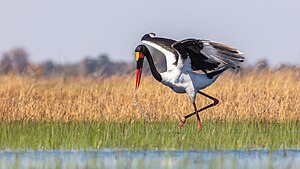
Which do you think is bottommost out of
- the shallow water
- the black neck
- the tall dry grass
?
the shallow water

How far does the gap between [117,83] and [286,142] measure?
6810 millimetres

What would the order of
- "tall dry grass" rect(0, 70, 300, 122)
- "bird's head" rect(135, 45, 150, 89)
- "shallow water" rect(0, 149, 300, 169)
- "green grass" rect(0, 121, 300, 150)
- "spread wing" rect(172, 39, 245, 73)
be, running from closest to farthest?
"shallow water" rect(0, 149, 300, 169) → "green grass" rect(0, 121, 300, 150) → "spread wing" rect(172, 39, 245, 73) → "bird's head" rect(135, 45, 150, 89) → "tall dry grass" rect(0, 70, 300, 122)

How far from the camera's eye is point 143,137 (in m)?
11.3

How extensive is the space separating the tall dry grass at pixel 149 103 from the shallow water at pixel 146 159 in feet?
12.5

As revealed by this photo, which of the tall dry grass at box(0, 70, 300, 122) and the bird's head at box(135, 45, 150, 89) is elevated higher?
the bird's head at box(135, 45, 150, 89)

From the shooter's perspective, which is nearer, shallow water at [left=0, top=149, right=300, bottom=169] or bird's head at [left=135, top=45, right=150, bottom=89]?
shallow water at [left=0, top=149, right=300, bottom=169]

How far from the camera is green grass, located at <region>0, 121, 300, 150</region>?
10688mm

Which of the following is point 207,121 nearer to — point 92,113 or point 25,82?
point 92,113

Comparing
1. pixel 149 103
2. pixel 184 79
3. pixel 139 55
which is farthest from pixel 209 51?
pixel 149 103

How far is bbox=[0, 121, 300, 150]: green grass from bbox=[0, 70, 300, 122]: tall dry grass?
149 centimetres

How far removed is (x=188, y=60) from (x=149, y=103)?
2.25 meters

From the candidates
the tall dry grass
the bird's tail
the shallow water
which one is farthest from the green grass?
the tall dry grass

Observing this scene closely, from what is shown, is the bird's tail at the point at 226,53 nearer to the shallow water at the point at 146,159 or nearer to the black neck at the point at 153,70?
the black neck at the point at 153,70

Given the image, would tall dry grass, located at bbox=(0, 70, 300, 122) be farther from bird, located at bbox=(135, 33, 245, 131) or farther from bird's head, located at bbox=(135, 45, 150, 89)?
bird's head, located at bbox=(135, 45, 150, 89)
